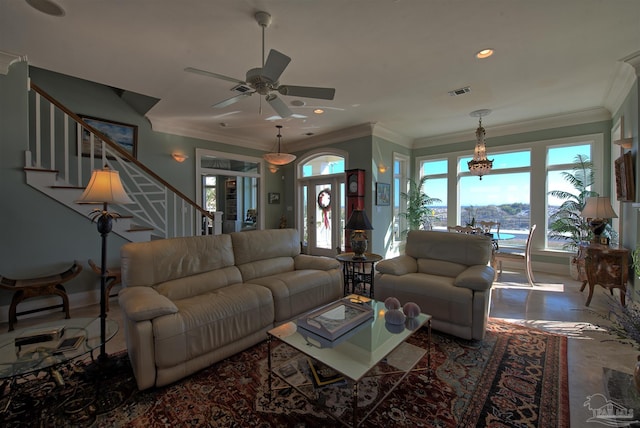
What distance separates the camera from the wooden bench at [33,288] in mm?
2764

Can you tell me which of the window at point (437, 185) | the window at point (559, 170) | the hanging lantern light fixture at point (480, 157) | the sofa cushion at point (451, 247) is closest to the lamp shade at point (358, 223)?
the sofa cushion at point (451, 247)

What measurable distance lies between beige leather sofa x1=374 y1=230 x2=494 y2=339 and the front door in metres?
2.95

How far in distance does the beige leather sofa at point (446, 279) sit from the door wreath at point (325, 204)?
10.5 ft

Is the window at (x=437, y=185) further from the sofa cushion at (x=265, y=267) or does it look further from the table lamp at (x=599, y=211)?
the sofa cushion at (x=265, y=267)

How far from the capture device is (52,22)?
2.38 m

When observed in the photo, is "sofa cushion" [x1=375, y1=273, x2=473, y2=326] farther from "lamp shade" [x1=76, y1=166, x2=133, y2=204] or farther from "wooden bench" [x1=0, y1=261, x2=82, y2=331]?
"wooden bench" [x1=0, y1=261, x2=82, y2=331]

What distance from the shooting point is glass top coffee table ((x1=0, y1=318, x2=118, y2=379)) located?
1.53m

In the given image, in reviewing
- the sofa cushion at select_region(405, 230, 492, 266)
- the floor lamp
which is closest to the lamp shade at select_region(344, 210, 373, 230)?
the sofa cushion at select_region(405, 230, 492, 266)

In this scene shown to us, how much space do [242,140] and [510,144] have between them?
572 centimetres

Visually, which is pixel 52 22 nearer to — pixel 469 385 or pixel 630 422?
pixel 469 385

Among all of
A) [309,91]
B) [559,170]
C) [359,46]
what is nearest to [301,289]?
[309,91]

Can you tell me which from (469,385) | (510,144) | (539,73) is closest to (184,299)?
(469,385)

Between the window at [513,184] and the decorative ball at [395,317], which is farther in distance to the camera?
the window at [513,184]

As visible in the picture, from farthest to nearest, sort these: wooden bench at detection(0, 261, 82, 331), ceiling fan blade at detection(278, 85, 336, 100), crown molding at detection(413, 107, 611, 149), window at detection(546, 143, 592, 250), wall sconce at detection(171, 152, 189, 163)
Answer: wall sconce at detection(171, 152, 189, 163), window at detection(546, 143, 592, 250), crown molding at detection(413, 107, 611, 149), wooden bench at detection(0, 261, 82, 331), ceiling fan blade at detection(278, 85, 336, 100)
